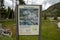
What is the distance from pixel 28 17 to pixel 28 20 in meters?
0.09

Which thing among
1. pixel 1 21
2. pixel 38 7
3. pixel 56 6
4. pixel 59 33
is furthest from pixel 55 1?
pixel 1 21

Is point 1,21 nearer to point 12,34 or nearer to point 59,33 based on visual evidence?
point 12,34

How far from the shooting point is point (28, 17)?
4.71 m

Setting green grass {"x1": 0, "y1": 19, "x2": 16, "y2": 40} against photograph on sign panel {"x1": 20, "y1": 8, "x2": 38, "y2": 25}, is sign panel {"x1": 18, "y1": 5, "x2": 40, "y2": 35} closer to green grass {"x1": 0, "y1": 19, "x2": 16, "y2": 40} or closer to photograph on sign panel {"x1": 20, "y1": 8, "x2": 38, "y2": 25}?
photograph on sign panel {"x1": 20, "y1": 8, "x2": 38, "y2": 25}

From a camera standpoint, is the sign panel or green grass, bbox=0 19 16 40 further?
green grass, bbox=0 19 16 40

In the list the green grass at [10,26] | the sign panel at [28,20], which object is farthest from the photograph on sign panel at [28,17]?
the green grass at [10,26]

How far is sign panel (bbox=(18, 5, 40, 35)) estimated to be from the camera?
464 centimetres

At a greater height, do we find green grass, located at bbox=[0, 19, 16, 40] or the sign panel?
the sign panel

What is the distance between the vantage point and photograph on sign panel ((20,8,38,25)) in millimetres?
4656

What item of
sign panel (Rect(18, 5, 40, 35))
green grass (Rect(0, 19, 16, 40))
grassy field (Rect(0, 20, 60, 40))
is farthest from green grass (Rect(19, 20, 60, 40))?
sign panel (Rect(18, 5, 40, 35))

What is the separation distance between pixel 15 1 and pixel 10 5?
0.24m

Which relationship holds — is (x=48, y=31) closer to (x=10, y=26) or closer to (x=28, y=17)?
(x=10, y=26)

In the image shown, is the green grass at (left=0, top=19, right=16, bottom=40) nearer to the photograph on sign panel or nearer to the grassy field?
the grassy field

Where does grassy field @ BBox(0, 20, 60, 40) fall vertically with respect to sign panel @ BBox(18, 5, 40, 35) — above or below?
below
